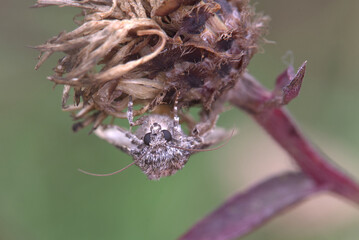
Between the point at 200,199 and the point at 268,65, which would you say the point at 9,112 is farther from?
the point at 268,65

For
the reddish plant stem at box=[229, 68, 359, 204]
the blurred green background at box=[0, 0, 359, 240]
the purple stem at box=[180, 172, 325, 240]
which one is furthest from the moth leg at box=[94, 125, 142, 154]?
the blurred green background at box=[0, 0, 359, 240]

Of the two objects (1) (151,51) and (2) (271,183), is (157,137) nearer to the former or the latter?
(1) (151,51)

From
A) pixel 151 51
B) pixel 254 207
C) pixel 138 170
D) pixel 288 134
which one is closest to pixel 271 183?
pixel 254 207

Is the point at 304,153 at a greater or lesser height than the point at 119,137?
greater

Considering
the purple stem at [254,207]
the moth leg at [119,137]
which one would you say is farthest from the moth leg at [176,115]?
the purple stem at [254,207]

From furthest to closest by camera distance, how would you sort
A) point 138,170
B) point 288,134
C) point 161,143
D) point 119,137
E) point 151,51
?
point 138,170 < point 288,134 < point 119,137 < point 161,143 < point 151,51

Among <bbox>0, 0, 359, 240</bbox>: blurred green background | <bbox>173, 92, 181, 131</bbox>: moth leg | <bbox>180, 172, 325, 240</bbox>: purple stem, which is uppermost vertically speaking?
<bbox>173, 92, 181, 131</bbox>: moth leg

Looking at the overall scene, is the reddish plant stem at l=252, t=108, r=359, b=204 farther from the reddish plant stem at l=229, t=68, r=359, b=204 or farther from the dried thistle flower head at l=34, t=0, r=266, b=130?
the dried thistle flower head at l=34, t=0, r=266, b=130
